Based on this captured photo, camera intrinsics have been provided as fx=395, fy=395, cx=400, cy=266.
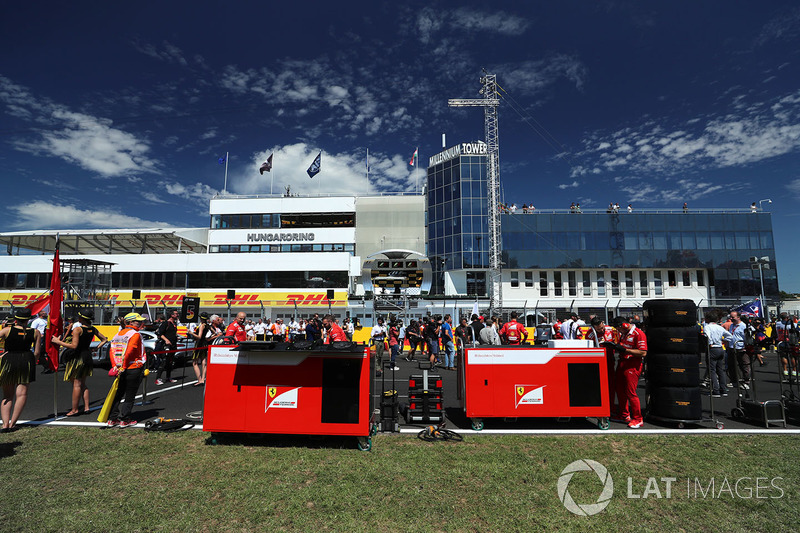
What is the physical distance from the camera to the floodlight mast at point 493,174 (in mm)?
41716

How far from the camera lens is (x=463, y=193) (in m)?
44.8

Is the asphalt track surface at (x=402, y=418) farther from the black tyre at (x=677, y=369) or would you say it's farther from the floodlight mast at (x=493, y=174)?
the floodlight mast at (x=493, y=174)

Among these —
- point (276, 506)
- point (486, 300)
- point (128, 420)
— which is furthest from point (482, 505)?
point (486, 300)

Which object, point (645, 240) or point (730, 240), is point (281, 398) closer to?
point (645, 240)

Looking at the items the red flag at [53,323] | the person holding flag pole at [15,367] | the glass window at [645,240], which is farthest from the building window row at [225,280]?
the person holding flag pole at [15,367]

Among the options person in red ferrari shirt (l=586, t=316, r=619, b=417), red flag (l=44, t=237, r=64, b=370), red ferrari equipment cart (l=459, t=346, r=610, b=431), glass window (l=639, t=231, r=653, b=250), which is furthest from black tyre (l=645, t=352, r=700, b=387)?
glass window (l=639, t=231, r=653, b=250)

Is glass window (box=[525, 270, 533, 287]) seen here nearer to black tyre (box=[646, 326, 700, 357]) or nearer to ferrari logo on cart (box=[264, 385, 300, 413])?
black tyre (box=[646, 326, 700, 357])

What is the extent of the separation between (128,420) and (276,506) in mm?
4284

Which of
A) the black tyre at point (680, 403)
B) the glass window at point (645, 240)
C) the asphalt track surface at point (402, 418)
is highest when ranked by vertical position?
the glass window at point (645, 240)

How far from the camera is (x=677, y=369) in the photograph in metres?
6.35

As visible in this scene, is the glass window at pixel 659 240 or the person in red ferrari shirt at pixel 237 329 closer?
the person in red ferrari shirt at pixel 237 329

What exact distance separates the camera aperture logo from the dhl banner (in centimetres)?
3249

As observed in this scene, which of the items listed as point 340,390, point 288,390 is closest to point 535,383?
point 340,390

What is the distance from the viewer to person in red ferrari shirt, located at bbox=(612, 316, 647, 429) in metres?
6.34
